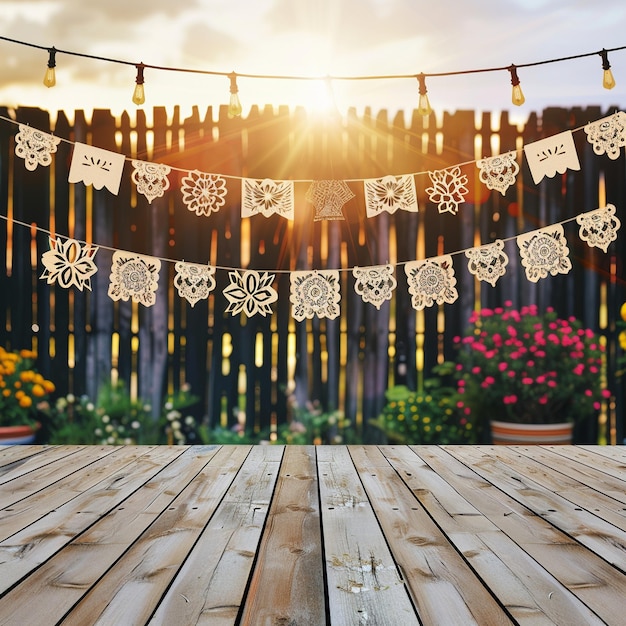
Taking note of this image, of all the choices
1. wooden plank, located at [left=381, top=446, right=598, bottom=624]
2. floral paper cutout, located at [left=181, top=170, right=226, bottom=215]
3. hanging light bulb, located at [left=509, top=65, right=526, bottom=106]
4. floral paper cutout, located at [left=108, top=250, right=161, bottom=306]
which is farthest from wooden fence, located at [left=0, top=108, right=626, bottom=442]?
wooden plank, located at [left=381, top=446, right=598, bottom=624]

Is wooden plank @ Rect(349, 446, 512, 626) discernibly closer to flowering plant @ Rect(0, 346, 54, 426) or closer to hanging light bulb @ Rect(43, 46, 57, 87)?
hanging light bulb @ Rect(43, 46, 57, 87)

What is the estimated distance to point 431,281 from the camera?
3734 mm

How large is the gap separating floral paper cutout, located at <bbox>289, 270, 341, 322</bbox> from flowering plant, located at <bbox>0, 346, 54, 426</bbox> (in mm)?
1652

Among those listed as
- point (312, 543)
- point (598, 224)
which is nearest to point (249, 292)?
point (598, 224)

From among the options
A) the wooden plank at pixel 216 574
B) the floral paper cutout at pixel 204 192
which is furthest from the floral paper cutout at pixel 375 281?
the wooden plank at pixel 216 574

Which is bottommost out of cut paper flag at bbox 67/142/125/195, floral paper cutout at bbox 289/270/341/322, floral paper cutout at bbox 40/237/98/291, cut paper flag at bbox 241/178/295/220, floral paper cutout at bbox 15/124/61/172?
floral paper cutout at bbox 289/270/341/322

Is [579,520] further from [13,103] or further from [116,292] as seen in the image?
[13,103]

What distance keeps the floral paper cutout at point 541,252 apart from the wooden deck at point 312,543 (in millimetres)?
1093

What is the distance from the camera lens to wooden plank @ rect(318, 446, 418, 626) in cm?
127

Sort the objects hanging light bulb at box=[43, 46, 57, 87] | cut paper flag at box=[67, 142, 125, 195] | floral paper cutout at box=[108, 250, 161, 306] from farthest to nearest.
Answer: floral paper cutout at box=[108, 250, 161, 306] < cut paper flag at box=[67, 142, 125, 195] < hanging light bulb at box=[43, 46, 57, 87]

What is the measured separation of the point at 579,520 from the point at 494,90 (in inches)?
114

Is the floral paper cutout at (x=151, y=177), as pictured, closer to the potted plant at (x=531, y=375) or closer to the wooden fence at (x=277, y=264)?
the wooden fence at (x=277, y=264)

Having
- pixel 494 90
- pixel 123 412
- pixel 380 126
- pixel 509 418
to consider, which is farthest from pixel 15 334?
pixel 494 90

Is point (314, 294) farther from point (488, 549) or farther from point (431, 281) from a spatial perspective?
point (488, 549)
